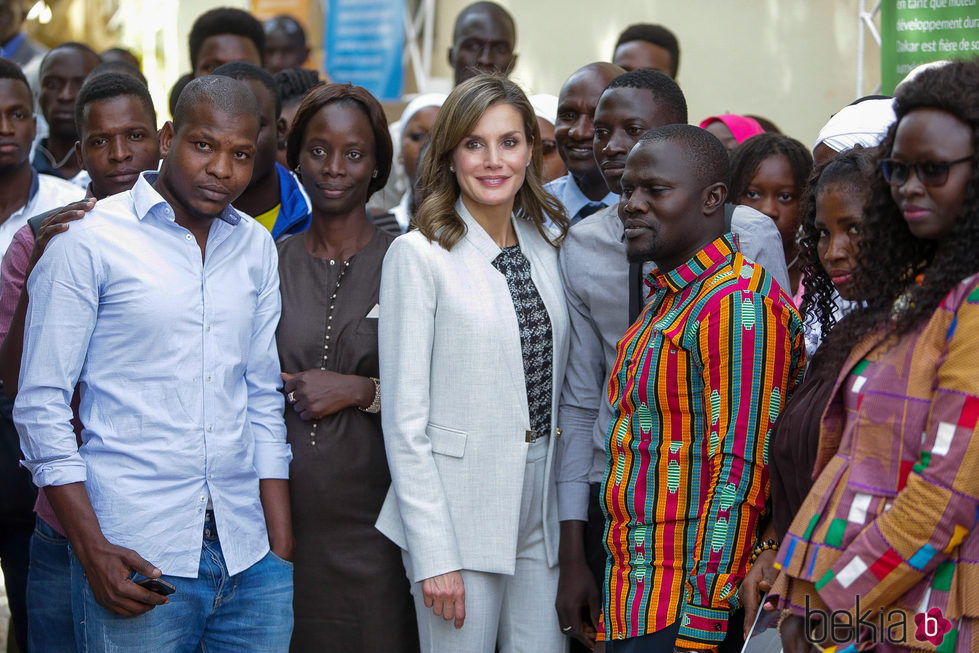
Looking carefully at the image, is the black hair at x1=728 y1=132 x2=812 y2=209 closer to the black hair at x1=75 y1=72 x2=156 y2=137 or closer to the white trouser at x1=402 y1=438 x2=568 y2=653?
the white trouser at x1=402 y1=438 x2=568 y2=653

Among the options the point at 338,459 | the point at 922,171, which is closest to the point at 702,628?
the point at 922,171

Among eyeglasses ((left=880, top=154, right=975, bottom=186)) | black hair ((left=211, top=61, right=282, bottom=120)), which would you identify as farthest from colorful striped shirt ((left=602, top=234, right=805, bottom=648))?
black hair ((left=211, top=61, right=282, bottom=120))

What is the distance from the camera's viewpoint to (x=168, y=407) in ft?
10.3

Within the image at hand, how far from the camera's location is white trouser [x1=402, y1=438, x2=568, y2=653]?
Answer: 3.39 metres

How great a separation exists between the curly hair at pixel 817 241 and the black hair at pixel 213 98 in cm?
167

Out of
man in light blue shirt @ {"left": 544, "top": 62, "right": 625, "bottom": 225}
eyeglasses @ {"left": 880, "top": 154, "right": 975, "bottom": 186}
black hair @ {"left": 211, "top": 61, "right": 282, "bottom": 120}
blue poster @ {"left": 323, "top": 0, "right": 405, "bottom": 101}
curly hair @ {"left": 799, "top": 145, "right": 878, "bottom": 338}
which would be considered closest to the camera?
eyeglasses @ {"left": 880, "top": 154, "right": 975, "bottom": 186}

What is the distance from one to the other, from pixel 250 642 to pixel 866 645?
1.80 m

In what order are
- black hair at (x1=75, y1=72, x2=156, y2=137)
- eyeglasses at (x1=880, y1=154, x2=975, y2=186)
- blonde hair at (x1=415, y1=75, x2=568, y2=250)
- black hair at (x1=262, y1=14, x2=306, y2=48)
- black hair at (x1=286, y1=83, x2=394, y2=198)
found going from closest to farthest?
eyeglasses at (x1=880, y1=154, x2=975, y2=186)
blonde hair at (x1=415, y1=75, x2=568, y2=250)
black hair at (x1=286, y1=83, x2=394, y2=198)
black hair at (x1=75, y1=72, x2=156, y2=137)
black hair at (x1=262, y1=14, x2=306, y2=48)

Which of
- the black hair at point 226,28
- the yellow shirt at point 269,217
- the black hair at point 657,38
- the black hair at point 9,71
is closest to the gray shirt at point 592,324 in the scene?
the yellow shirt at point 269,217

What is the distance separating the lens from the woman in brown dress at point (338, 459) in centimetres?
364

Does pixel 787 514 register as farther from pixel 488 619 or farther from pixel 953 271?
pixel 488 619

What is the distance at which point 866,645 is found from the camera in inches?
90.7

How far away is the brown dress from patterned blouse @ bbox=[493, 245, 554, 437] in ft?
1.72

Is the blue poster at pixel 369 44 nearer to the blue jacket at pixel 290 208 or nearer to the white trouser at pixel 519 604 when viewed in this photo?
the blue jacket at pixel 290 208
